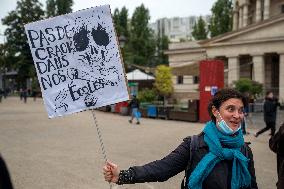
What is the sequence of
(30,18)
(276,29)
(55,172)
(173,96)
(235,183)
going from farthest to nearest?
(30,18), (173,96), (276,29), (55,172), (235,183)

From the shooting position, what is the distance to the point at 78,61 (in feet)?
13.4

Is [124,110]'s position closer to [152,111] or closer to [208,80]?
[152,111]

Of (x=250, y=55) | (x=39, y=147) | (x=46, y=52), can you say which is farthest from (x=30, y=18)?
(x=46, y=52)

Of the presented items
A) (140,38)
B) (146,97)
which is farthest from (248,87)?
(140,38)

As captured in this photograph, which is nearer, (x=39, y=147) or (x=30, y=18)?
(x=39, y=147)

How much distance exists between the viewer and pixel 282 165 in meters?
4.11

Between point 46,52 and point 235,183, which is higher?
point 46,52

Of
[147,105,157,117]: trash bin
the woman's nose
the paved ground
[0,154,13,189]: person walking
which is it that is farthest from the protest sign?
[147,105,157,117]: trash bin

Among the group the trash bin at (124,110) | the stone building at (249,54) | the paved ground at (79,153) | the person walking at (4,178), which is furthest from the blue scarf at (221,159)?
the stone building at (249,54)

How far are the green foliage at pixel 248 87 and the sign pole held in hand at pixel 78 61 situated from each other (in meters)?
24.6

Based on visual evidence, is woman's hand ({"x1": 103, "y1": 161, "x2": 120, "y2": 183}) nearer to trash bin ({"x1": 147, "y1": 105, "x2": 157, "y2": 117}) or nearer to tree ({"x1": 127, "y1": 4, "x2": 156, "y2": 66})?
trash bin ({"x1": 147, "y1": 105, "x2": 157, "y2": 117})

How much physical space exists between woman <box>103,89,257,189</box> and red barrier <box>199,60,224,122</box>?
1864 centimetres

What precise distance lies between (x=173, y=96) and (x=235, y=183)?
142ft

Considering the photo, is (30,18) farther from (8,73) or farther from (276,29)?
(276,29)
